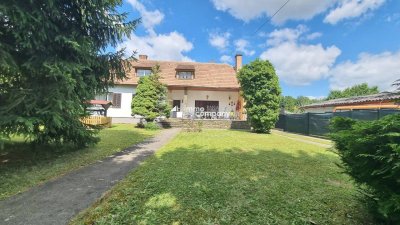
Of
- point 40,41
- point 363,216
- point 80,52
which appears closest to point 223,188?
point 363,216

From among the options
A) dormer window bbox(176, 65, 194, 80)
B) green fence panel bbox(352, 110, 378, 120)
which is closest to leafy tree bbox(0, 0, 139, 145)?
green fence panel bbox(352, 110, 378, 120)

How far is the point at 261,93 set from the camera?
16234 mm

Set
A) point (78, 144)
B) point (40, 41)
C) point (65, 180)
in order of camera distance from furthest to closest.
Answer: point (78, 144)
point (40, 41)
point (65, 180)

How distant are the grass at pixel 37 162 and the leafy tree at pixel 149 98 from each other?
8.29 m

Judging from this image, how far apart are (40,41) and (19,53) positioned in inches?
26.3

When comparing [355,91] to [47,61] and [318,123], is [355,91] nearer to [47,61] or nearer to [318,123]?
[318,123]

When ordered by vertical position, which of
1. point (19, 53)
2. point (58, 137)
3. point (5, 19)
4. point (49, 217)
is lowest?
point (49, 217)

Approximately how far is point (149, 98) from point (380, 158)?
633 inches

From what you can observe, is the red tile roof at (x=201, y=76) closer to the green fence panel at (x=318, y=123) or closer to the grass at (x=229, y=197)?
the green fence panel at (x=318, y=123)

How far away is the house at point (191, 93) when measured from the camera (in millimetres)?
23547

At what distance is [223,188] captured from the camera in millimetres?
4531

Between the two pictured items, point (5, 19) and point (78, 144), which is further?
point (78, 144)

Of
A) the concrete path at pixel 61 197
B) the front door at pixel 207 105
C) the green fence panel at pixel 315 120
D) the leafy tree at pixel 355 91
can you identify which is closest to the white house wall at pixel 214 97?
the front door at pixel 207 105

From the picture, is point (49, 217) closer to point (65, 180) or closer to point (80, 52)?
point (65, 180)
